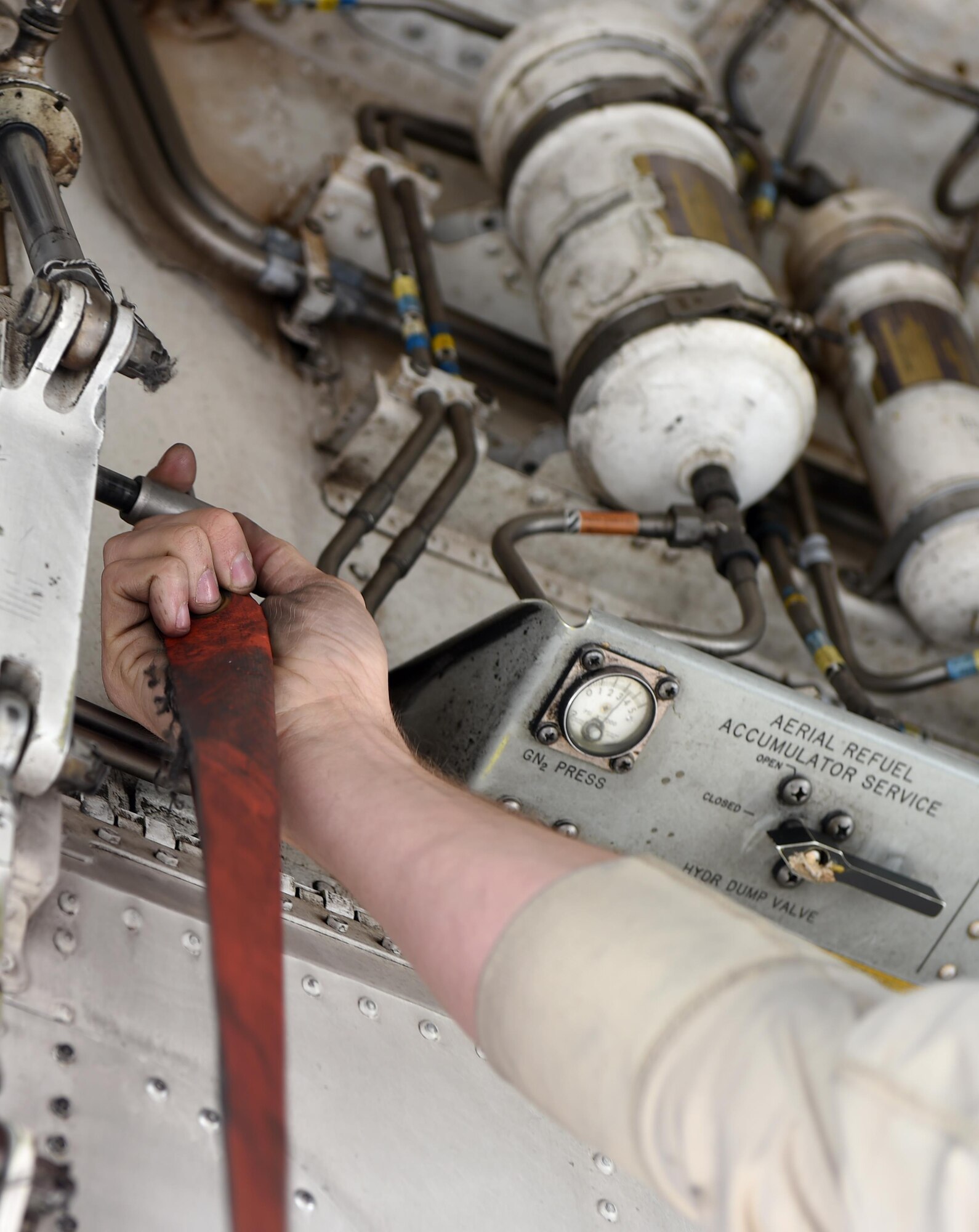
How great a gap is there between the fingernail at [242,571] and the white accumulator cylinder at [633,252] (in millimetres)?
Answer: 686

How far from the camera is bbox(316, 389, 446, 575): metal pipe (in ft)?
4.22

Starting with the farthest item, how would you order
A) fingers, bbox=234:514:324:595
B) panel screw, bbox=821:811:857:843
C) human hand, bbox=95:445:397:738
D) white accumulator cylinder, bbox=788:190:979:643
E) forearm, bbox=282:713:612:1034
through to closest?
1. white accumulator cylinder, bbox=788:190:979:643
2. panel screw, bbox=821:811:857:843
3. fingers, bbox=234:514:324:595
4. human hand, bbox=95:445:397:738
5. forearm, bbox=282:713:612:1034

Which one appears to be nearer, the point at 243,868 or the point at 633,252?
the point at 243,868

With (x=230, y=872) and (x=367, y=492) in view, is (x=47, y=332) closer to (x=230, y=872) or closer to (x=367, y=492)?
(x=230, y=872)

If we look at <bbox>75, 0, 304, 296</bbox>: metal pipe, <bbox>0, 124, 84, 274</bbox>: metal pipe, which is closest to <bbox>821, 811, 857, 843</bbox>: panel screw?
<bbox>0, 124, 84, 274</bbox>: metal pipe

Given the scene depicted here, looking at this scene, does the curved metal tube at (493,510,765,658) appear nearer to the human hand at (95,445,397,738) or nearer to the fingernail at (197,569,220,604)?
the human hand at (95,445,397,738)

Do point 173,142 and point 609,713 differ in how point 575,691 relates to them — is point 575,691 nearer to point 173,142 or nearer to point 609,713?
point 609,713

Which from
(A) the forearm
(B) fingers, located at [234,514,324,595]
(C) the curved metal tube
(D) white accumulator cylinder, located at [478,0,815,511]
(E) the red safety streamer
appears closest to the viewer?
(E) the red safety streamer

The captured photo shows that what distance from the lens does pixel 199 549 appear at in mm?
864

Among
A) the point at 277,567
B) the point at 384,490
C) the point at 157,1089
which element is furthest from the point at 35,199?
the point at 157,1089

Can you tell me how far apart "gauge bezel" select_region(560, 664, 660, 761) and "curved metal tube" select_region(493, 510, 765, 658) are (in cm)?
14

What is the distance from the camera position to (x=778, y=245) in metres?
2.20

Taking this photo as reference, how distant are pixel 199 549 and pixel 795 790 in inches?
21.5

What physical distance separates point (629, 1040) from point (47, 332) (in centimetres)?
58
